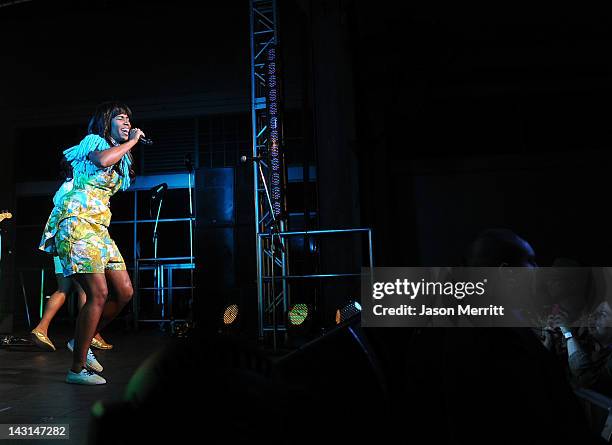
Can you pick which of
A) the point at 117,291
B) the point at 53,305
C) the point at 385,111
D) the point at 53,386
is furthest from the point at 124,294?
the point at 385,111

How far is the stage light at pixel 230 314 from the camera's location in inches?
218

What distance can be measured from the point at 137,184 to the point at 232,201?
2.87 meters

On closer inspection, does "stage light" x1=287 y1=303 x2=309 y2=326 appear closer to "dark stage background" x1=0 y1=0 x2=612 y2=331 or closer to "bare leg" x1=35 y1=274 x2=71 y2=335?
"bare leg" x1=35 y1=274 x2=71 y2=335

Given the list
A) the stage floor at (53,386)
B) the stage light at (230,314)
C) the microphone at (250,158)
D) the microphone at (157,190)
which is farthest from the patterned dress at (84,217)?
the microphone at (157,190)

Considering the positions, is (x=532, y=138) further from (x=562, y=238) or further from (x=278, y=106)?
(x=278, y=106)

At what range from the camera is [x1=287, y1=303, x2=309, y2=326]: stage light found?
4.76 metres

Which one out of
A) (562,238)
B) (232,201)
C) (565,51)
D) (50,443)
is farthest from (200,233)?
(565,51)

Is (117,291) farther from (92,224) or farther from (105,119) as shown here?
(105,119)

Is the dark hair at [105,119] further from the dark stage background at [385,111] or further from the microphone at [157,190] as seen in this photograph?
the dark stage background at [385,111]

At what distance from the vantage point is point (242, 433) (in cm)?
62

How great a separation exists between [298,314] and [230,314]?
3.56 feet

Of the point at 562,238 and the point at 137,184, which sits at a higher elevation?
the point at 137,184

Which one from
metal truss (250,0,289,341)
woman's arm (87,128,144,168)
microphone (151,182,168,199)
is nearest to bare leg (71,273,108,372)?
woman's arm (87,128,144,168)

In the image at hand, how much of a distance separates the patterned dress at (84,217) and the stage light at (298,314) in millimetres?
2298
